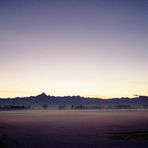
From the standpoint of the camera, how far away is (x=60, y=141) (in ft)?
116

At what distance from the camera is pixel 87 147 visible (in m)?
30.9

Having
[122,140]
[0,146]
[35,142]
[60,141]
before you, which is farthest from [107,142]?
[0,146]

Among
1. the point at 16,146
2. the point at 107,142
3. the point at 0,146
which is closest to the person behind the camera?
the point at 0,146

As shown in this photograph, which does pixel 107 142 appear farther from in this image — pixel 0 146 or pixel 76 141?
pixel 0 146

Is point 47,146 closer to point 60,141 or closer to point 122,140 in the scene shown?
point 60,141

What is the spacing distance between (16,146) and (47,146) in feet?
10.0

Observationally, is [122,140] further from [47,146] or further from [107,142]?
[47,146]

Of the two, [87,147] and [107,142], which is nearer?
[87,147]

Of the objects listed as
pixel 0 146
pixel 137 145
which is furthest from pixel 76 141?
pixel 0 146

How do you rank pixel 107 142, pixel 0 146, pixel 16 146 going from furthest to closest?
pixel 107 142 < pixel 16 146 < pixel 0 146

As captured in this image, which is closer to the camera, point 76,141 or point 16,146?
point 16,146

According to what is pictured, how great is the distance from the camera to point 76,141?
1380 inches

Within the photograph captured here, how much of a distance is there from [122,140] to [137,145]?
370 cm

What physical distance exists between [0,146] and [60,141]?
820 cm
